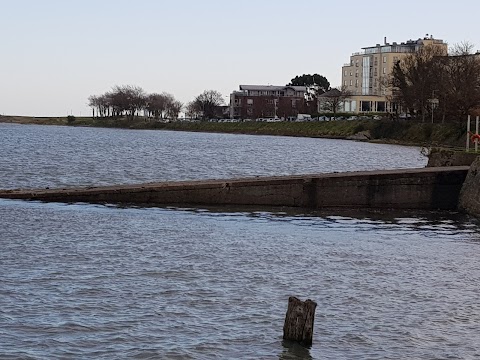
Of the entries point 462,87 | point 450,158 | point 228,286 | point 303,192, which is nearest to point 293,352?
point 228,286

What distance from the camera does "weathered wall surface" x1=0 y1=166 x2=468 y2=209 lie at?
31797 millimetres

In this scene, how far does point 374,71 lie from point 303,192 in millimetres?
161786

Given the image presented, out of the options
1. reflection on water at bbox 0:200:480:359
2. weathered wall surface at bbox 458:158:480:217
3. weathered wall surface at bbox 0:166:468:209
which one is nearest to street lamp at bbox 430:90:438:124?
weathered wall surface at bbox 0:166:468:209

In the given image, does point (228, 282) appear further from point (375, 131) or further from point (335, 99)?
point (335, 99)

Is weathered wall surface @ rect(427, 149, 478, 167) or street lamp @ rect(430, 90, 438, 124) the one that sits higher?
street lamp @ rect(430, 90, 438, 124)

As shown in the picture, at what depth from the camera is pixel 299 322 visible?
13703 millimetres

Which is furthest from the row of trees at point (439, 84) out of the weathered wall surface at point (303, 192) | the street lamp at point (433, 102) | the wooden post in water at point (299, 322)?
the wooden post in water at point (299, 322)

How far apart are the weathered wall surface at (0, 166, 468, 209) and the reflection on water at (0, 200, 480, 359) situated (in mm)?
2984

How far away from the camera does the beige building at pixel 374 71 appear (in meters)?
183

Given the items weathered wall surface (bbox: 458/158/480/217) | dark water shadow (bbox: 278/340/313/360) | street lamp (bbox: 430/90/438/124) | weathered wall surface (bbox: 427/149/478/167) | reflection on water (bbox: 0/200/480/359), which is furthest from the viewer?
street lamp (bbox: 430/90/438/124)

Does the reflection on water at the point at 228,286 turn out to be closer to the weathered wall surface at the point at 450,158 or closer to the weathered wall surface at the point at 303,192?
the weathered wall surface at the point at 303,192

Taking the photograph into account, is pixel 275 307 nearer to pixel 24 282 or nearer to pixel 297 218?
pixel 24 282

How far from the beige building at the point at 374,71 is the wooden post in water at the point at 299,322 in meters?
166

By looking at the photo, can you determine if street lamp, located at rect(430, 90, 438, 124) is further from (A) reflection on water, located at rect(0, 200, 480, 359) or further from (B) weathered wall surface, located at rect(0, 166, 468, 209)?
(A) reflection on water, located at rect(0, 200, 480, 359)
